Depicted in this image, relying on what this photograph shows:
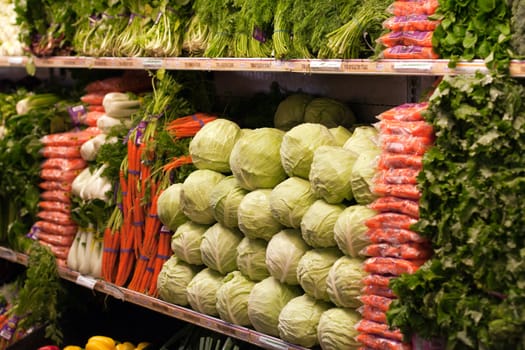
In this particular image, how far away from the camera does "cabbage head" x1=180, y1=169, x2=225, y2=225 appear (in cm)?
357

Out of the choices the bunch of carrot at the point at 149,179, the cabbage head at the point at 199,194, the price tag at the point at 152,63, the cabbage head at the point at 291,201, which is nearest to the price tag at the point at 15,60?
the bunch of carrot at the point at 149,179

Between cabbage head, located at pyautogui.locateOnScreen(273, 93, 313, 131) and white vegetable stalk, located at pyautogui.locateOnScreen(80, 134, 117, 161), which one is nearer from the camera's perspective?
cabbage head, located at pyautogui.locateOnScreen(273, 93, 313, 131)

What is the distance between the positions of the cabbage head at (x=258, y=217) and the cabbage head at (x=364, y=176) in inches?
19.7

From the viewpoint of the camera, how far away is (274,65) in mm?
3316

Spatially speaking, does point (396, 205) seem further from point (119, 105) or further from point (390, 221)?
point (119, 105)

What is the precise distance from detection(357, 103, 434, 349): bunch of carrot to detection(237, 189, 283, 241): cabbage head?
575 mm

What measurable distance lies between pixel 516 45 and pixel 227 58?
1516mm

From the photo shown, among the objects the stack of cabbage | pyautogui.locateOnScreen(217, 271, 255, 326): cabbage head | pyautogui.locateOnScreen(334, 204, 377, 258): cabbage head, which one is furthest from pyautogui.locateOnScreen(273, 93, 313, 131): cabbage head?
pyautogui.locateOnScreen(334, 204, 377, 258): cabbage head

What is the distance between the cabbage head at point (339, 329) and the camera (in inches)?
115

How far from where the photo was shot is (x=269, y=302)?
10.6 ft

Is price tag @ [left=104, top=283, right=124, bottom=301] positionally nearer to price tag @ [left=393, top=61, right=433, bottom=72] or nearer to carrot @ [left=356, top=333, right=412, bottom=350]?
carrot @ [left=356, top=333, right=412, bottom=350]

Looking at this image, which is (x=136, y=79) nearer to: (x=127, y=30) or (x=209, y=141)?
(x=127, y=30)

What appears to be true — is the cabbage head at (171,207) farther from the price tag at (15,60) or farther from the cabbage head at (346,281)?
the price tag at (15,60)

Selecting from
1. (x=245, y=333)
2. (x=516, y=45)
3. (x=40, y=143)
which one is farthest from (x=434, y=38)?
(x=40, y=143)
